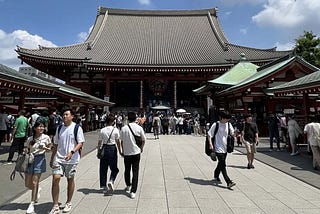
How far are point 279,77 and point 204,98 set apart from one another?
11134 millimetres

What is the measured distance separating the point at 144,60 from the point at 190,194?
22.2 meters

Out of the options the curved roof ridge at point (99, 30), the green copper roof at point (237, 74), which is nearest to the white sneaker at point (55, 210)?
the green copper roof at point (237, 74)

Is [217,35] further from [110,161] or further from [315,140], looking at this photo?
[110,161]

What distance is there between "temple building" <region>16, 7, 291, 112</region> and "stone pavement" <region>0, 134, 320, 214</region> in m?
17.8

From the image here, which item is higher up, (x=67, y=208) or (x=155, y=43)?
(x=155, y=43)

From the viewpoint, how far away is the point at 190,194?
238 inches

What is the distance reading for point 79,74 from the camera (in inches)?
1110

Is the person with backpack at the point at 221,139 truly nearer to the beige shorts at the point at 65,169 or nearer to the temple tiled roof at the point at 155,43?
the beige shorts at the point at 65,169

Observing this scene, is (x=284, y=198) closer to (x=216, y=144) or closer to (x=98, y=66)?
(x=216, y=144)

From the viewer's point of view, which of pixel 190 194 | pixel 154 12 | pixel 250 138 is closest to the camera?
pixel 190 194

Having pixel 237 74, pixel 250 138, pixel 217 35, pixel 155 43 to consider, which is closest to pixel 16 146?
pixel 250 138

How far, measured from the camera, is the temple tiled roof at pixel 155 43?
26.6 meters

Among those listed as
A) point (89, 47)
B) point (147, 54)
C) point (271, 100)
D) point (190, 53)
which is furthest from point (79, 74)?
point (271, 100)

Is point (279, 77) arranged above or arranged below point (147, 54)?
below
